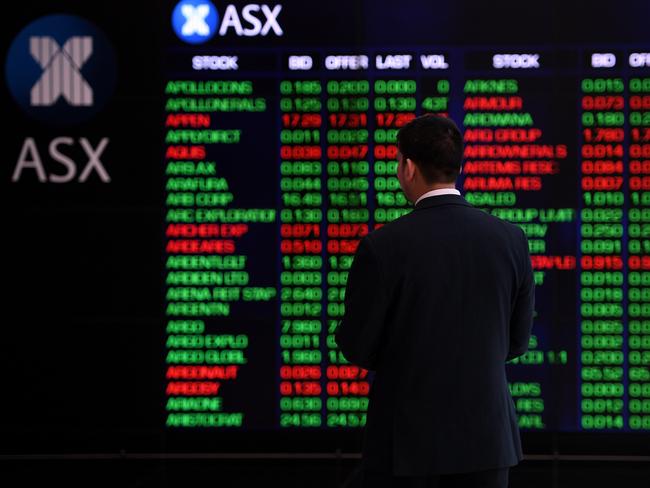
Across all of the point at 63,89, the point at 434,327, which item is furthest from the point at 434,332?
the point at 63,89

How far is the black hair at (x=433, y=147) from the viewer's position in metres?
1.78

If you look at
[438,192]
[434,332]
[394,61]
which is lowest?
[434,332]

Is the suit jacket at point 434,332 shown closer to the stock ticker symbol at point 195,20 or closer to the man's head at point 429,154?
the man's head at point 429,154

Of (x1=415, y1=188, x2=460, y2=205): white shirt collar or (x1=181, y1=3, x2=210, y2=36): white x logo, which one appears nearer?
(x1=415, y1=188, x2=460, y2=205): white shirt collar

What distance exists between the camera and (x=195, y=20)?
3.81m

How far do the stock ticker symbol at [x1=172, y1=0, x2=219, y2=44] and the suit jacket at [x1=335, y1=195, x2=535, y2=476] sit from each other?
2.33 m

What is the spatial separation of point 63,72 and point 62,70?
1cm

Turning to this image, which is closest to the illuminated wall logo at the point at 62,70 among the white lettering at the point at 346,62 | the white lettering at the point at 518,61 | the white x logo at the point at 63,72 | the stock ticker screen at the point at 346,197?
the white x logo at the point at 63,72

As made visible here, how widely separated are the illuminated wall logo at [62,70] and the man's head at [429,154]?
2417mm

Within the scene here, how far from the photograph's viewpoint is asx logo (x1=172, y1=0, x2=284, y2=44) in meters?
3.78

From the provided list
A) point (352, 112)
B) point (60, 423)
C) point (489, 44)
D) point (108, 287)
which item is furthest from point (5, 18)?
point (489, 44)

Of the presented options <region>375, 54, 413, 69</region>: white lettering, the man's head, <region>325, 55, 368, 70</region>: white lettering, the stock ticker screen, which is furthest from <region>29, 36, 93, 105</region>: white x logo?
the man's head

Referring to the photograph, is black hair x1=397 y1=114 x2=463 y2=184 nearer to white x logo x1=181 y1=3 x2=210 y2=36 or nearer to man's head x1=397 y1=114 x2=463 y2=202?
man's head x1=397 y1=114 x2=463 y2=202

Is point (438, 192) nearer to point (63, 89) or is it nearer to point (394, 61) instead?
point (394, 61)
